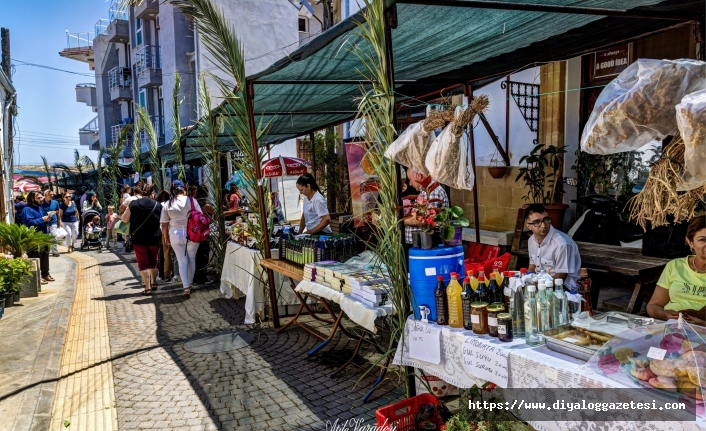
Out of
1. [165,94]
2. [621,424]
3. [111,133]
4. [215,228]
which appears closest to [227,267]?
[215,228]

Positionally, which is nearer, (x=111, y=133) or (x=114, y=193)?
(x=114, y=193)

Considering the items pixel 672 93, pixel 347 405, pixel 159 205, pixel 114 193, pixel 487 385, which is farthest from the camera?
pixel 114 193

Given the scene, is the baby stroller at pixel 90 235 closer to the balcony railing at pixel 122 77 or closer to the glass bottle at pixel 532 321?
the glass bottle at pixel 532 321

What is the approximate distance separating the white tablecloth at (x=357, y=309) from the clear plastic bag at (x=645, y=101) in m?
2.09

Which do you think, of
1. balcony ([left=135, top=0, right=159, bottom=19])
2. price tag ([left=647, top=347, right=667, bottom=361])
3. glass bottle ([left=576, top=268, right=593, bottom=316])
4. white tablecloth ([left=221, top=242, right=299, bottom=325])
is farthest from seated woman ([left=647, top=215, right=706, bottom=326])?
balcony ([left=135, top=0, right=159, bottom=19])

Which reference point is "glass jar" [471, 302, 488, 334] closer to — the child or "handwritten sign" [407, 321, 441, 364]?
"handwritten sign" [407, 321, 441, 364]

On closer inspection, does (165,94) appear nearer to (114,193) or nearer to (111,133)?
(114,193)

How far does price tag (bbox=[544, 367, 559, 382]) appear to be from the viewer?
2.54 metres

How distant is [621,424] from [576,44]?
14.1ft

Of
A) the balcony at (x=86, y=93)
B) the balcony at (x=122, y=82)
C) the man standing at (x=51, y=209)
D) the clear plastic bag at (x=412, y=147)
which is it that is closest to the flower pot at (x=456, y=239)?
the clear plastic bag at (x=412, y=147)

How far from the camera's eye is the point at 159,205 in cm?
921

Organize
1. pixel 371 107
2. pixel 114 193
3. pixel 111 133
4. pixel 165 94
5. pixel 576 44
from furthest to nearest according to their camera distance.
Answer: pixel 111 133 → pixel 165 94 → pixel 114 193 → pixel 576 44 → pixel 371 107

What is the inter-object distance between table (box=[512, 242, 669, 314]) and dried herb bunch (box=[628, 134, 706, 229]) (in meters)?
2.65

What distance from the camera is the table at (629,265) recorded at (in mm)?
4922
